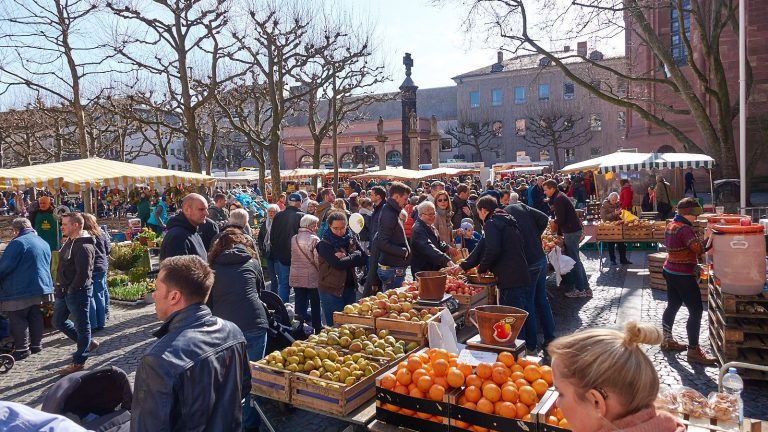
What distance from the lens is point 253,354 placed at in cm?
466

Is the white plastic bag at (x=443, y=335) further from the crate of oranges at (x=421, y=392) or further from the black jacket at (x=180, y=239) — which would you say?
the black jacket at (x=180, y=239)

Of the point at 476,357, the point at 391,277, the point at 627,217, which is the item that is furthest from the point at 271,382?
the point at 627,217

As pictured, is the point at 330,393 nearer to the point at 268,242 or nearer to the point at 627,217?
the point at 268,242

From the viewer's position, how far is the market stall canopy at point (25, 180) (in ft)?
33.4

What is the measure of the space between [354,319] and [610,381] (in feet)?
12.7

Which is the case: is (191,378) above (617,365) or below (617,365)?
below

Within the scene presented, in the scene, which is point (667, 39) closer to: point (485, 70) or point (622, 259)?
point (622, 259)

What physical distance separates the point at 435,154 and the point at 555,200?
2654 cm

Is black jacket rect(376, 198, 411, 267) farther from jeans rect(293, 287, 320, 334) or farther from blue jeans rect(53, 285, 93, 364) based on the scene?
blue jeans rect(53, 285, 93, 364)

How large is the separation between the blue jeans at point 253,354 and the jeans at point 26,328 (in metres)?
4.01

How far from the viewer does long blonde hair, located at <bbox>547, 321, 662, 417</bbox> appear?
165 centimetres

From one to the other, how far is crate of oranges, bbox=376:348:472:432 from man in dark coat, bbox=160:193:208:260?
277 centimetres

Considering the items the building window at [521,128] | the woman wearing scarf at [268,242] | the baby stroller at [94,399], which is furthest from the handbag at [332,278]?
the building window at [521,128]

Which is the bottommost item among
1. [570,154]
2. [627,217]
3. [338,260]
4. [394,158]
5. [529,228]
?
[627,217]
